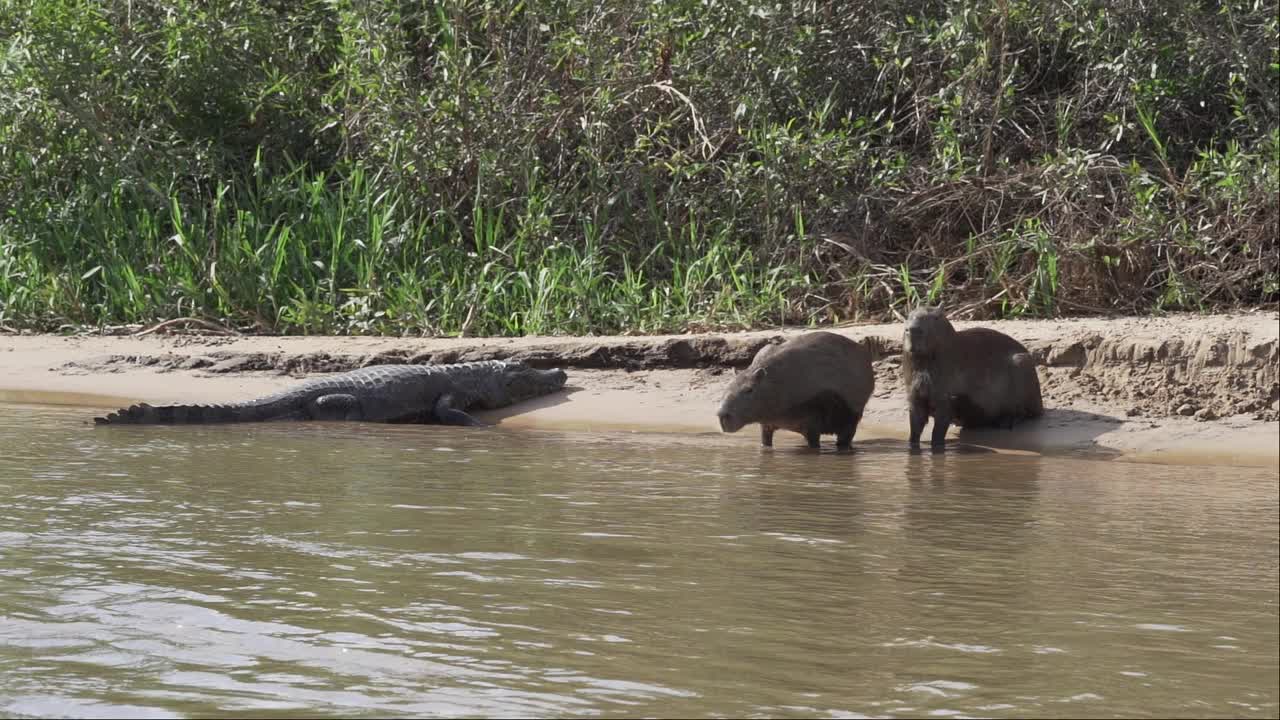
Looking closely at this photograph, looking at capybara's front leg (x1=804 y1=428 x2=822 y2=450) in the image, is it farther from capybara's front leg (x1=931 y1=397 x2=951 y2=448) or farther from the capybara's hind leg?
capybara's front leg (x1=931 y1=397 x2=951 y2=448)

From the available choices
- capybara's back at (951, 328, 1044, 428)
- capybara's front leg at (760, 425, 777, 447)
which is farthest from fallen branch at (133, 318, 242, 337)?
capybara's back at (951, 328, 1044, 428)

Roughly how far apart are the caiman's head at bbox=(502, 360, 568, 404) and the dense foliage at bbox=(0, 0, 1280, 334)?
1.10m

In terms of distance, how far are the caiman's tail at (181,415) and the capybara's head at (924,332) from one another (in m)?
3.82

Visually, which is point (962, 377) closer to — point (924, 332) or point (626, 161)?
point (924, 332)

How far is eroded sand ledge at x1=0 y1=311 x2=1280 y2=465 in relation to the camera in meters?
6.98

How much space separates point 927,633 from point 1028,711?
59 cm

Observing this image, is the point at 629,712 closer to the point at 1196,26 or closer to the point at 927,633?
the point at 927,633

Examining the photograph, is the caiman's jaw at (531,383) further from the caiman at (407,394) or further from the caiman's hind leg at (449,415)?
the caiman's hind leg at (449,415)

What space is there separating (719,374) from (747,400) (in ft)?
4.86

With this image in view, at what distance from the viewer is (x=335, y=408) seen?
8812 millimetres

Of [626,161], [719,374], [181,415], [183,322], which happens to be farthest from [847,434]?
[183,322]

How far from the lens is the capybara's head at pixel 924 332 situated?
22.5ft

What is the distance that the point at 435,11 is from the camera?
12539 millimetres

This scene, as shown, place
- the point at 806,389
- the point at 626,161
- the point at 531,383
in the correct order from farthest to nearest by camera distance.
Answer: the point at 626,161
the point at 531,383
the point at 806,389
